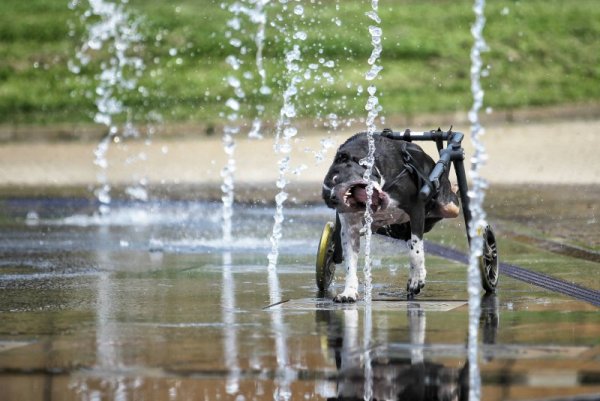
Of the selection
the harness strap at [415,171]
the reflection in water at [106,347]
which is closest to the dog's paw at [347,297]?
the harness strap at [415,171]

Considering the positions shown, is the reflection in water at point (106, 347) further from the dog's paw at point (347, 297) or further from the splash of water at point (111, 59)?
the splash of water at point (111, 59)

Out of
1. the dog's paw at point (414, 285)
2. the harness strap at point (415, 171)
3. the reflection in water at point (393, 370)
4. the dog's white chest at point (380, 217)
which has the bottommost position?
the reflection in water at point (393, 370)

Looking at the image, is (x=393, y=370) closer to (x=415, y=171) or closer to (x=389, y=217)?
(x=389, y=217)

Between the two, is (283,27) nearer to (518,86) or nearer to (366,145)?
(518,86)

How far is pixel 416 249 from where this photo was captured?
8.89 m

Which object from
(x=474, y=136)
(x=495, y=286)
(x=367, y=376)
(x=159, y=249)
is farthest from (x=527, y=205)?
(x=367, y=376)

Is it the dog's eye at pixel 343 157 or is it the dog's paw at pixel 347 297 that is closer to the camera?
the dog's eye at pixel 343 157

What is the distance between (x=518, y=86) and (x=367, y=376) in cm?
2133

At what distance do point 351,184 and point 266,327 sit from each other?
108 cm

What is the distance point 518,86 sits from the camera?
27.2m

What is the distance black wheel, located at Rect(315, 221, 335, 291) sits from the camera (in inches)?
365

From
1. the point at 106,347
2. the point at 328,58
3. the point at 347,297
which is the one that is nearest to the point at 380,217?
the point at 347,297

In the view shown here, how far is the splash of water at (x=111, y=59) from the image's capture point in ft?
A: 86.6

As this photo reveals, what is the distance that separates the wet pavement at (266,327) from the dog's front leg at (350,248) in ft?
0.44
